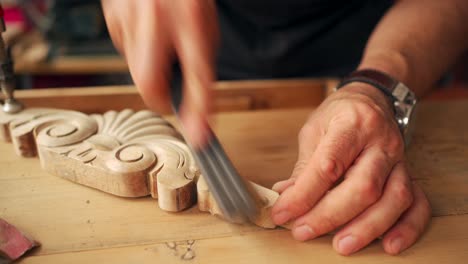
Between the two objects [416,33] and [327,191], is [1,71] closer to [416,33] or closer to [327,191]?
[327,191]

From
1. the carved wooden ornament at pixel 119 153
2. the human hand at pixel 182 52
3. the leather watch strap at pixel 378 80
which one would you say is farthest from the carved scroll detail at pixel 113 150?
the leather watch strap at pixel 378 80

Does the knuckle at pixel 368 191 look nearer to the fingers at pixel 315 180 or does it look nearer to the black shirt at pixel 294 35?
→ the fingers at pixel 315 180

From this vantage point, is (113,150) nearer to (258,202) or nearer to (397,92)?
(258,202)

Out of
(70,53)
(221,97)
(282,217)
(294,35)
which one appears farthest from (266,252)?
(70,53)

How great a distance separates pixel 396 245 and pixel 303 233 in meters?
0.13

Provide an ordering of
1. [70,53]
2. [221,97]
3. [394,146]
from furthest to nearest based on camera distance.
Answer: [70,53] → [221,97] → [394,146]

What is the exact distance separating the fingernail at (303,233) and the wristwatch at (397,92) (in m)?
0.29

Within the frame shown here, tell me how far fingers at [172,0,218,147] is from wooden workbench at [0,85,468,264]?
15 cm

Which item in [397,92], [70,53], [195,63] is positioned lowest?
[70,53]

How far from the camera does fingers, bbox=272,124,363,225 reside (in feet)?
1.94

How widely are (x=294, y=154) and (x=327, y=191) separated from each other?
21 centimetres

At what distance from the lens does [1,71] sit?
2.53 feet

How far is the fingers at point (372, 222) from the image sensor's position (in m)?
0.58

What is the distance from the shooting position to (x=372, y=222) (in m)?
0.58
